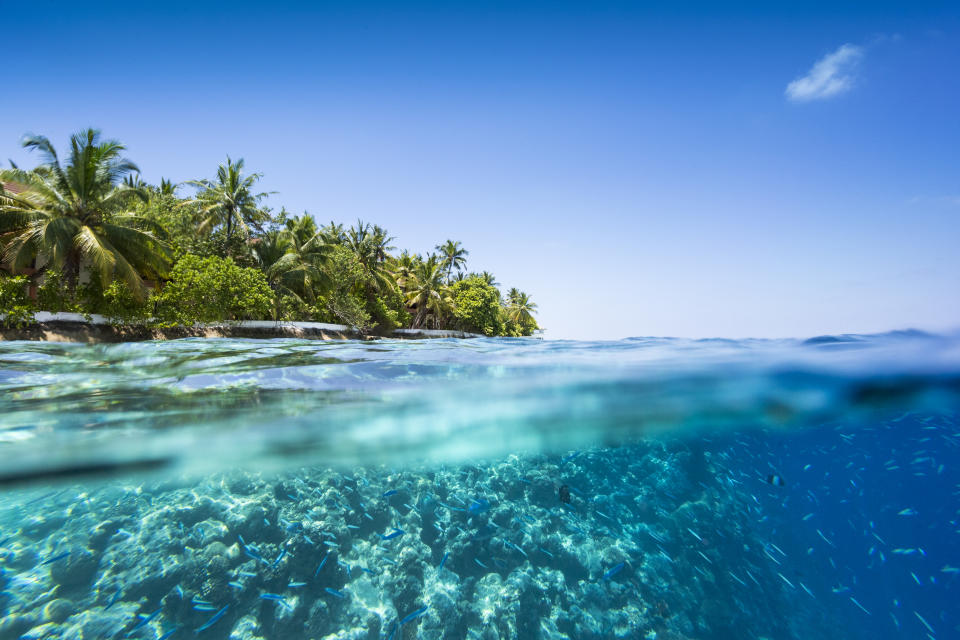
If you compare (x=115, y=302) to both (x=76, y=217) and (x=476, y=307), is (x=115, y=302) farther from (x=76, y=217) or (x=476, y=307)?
(x=476, y=307)

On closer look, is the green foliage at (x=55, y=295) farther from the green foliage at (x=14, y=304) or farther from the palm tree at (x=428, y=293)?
the palm tree at (x=428, y=293)

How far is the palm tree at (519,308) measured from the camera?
73.9m

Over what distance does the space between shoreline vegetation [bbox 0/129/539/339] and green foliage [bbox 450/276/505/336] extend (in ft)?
36.4

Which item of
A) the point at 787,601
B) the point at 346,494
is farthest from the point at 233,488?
the point at 787,601

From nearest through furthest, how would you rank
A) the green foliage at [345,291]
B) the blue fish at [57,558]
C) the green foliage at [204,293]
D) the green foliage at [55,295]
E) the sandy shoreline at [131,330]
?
Result: the blue fish at [57,558] < the sandy shoreline at [131,330] < the green foliage at [55,295] < the green foliage at [204,293] < the green foliage at [345,291]

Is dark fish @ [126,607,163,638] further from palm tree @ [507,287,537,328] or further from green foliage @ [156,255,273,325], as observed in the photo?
palm tree @ [507,287,537,328]

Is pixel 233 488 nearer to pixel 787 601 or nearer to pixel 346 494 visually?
pixel 346 494

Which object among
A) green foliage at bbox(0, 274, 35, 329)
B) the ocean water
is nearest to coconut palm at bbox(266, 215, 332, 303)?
green foliage at bbox(0, 274, 35, 329)

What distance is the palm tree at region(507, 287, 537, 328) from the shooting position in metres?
73.9

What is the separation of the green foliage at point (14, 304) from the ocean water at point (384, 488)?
10083 millimetres

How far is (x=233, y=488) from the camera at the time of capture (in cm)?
1185

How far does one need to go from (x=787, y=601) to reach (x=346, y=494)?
496 inches

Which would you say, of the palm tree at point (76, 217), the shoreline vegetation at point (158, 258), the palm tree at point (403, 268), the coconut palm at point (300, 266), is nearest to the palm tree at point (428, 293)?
the palm tree at point (403, 268)

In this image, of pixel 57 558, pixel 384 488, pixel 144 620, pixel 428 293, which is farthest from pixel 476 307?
pixel 144 620
